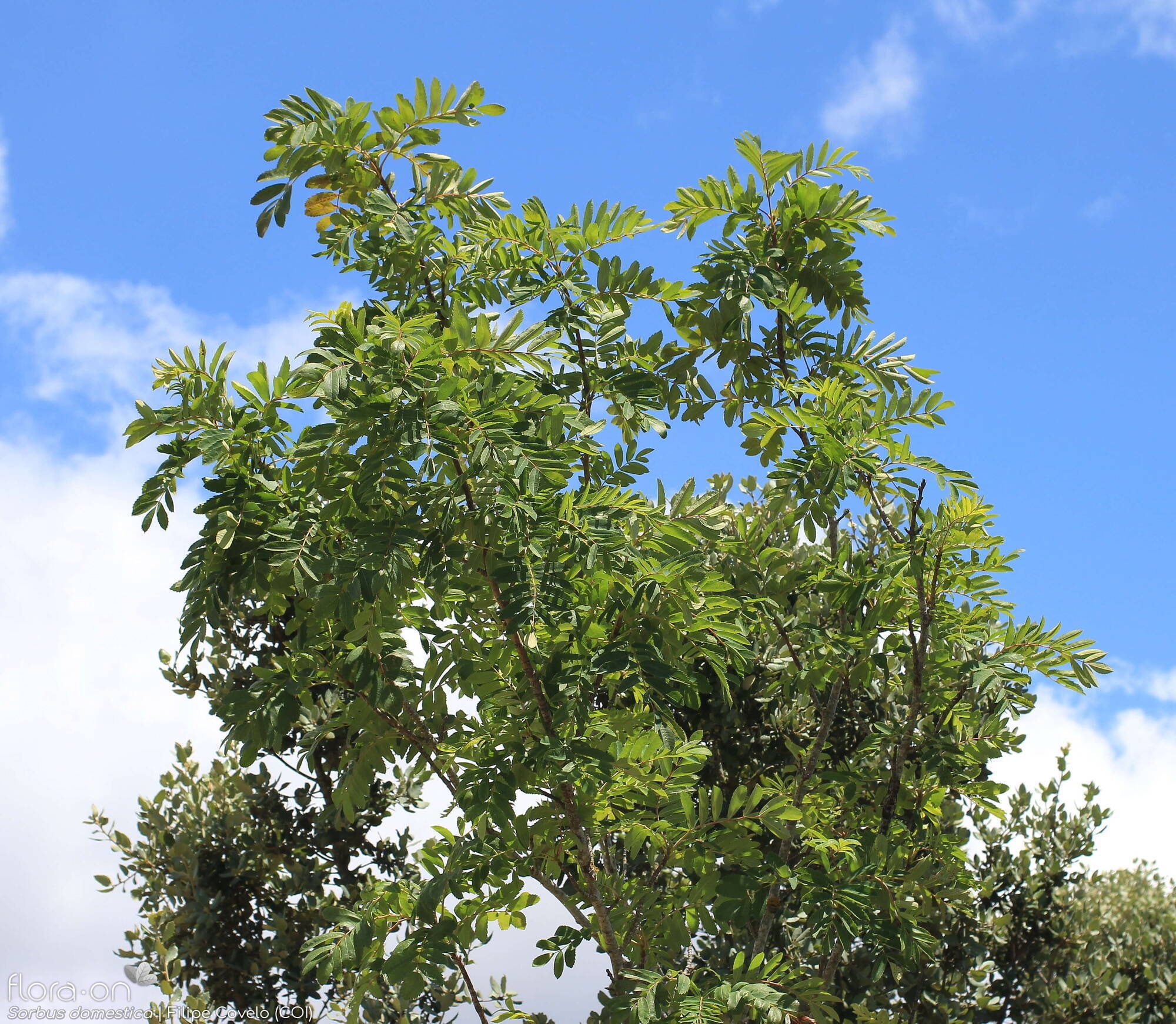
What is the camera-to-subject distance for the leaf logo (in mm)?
6930

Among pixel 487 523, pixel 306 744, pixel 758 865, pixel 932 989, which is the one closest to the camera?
pixel 487 523

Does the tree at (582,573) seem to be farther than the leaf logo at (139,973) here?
No

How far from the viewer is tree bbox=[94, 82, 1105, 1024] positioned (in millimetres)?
3568

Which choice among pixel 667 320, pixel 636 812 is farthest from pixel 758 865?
pixel 667 320

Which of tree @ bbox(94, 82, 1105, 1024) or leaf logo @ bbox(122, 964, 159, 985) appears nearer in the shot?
tree @ bbox(94, 82, 1105, 1024)

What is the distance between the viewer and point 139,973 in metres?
6.94

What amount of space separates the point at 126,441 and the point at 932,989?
5.88m

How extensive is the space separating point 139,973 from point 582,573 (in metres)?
5.13

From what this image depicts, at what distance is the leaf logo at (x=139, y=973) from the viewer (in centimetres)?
693

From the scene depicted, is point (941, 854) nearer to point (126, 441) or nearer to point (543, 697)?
point (543, 697)

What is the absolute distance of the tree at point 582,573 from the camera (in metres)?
3.57

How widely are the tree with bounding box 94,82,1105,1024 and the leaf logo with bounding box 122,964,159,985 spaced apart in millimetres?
2929

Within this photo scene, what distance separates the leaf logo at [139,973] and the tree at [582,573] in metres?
2.93

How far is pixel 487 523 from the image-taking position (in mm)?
3570
